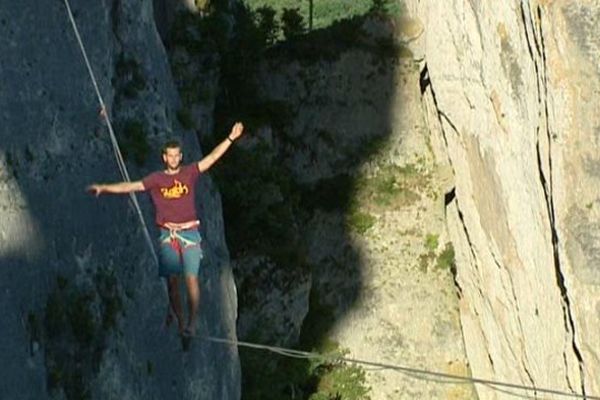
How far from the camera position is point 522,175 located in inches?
866

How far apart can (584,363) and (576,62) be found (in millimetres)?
4230

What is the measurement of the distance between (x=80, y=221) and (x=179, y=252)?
4.00 feet

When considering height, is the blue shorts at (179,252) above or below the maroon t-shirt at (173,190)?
below

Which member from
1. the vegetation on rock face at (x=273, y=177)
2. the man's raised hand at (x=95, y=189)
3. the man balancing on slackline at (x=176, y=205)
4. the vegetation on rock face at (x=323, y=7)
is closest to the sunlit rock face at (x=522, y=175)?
the vegetation on rock face at (x=273, y=177)

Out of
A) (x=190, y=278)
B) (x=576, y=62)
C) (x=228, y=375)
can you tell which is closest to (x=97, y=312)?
(x=190, y=278)

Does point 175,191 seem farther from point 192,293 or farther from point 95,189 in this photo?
point 192,293

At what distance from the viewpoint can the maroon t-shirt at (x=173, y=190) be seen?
1416 cm

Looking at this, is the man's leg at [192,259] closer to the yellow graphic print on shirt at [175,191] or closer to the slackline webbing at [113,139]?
the yellow graphic print on shirt at [175,191]

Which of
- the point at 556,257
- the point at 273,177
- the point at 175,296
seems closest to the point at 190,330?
the point at 175,296

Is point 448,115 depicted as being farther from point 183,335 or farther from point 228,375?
point 183,335

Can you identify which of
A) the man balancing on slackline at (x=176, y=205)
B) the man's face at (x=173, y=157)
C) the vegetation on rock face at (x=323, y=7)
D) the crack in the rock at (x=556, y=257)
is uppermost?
the vegetation on rock face at (x=323, y=7)

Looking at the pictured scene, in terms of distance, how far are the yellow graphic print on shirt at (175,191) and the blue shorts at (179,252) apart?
1.45 feet

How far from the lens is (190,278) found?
1489cm

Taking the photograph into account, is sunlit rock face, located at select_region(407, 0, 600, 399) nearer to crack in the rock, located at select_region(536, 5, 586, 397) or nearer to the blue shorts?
crack in the rock, located at select_region(536, 5, 586, 397)
